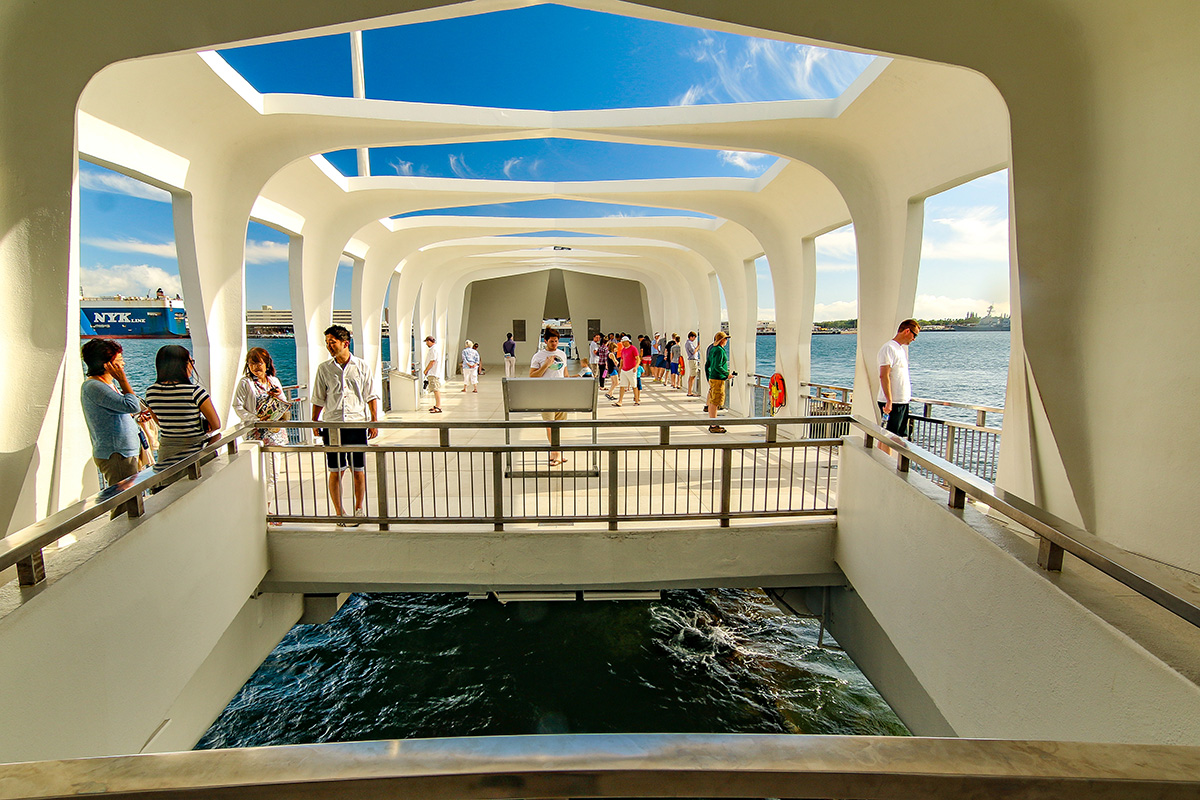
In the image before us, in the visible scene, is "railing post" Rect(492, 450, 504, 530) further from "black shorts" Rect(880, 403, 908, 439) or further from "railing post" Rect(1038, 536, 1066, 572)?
"black shorts" Rect(880, 403, 908, 439)

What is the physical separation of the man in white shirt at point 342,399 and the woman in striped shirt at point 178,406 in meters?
0.92

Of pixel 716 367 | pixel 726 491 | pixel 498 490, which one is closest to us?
pixel 498 490

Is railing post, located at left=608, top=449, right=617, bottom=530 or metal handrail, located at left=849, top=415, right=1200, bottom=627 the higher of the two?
metal handrail, located at left=849, top=415, right=1200, bottom=627

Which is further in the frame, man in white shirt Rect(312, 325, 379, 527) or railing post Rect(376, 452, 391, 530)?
man in white shirt Rect(312, 325, 379, 527)

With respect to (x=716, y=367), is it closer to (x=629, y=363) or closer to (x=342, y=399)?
(x=629, y=363)

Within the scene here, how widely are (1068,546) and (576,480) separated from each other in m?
4.47

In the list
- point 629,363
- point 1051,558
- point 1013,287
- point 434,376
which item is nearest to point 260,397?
point 1051,558

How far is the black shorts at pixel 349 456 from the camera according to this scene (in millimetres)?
5223

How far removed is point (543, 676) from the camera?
579 cm

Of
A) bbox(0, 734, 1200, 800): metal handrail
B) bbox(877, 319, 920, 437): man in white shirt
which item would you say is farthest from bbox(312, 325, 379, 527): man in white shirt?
bbox(877, 319, 920, 437): man in white shirt

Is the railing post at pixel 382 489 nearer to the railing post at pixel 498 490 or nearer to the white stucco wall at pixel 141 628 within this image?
the railing post at pixel 498 490

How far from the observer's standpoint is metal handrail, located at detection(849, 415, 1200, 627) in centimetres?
185

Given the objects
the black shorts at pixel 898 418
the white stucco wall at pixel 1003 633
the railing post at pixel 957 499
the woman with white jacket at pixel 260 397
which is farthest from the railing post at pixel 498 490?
the black shorts at pixel 898 418

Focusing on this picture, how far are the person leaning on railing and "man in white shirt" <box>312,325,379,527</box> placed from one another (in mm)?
1333
